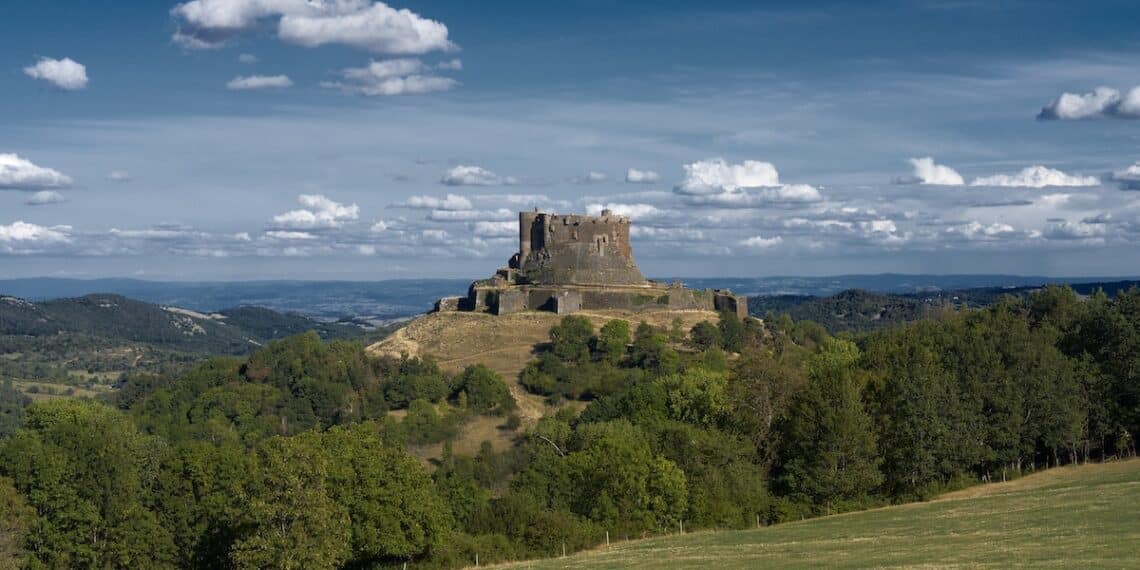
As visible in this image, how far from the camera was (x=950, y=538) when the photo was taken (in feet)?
126

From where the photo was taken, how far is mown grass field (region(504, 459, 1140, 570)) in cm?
3262

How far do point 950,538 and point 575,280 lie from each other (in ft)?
260

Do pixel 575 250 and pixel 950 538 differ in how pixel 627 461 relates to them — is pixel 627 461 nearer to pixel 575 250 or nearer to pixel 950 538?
pixel 950 538

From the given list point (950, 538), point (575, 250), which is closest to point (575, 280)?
point (575, 250)

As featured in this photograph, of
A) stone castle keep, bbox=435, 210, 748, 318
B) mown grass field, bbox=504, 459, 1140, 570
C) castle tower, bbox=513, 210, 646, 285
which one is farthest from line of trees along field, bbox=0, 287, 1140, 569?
castle tower, bbox=513, 210, 646, 285

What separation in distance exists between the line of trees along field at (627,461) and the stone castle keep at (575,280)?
2636 cm

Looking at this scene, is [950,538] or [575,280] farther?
[575,280]

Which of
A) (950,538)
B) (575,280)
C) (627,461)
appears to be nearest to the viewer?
(950,538)

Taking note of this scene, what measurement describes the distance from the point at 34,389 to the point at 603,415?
137376 mm

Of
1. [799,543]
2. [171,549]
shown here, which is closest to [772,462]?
[799,543]

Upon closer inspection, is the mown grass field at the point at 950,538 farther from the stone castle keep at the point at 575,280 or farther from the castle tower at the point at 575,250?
the castle tower at the point at 575,250

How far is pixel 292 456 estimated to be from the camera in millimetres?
42969

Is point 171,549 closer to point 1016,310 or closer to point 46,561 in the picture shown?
point 46,561

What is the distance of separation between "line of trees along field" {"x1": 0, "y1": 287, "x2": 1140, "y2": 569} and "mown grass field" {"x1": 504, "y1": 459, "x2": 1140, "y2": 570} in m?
3.83
